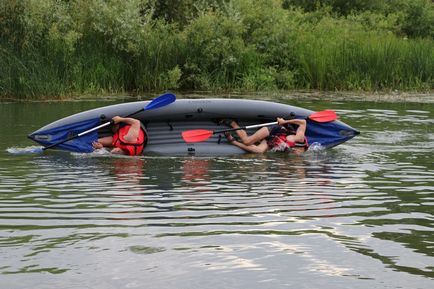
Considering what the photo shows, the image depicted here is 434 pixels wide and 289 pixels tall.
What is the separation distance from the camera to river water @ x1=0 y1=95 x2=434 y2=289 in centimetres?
528

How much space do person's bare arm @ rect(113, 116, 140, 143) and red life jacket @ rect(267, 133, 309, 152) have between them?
170 centimetres

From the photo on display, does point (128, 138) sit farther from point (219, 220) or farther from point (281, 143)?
point (219, 220)

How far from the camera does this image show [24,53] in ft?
56.4

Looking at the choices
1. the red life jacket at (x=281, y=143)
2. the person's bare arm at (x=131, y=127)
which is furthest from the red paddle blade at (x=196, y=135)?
the red life jacket at (x=281, y=143)

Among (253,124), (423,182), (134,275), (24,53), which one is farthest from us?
(24,53)

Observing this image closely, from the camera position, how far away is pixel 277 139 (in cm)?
1075

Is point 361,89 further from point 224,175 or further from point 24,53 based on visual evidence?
point 224,175

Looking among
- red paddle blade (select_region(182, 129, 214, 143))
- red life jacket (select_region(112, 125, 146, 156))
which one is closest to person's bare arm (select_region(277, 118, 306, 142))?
red paddle blade (select_region(182, 129, 214, 143))

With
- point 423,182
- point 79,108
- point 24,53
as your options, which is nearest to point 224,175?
point 423,182

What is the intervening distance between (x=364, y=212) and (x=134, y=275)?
249 centimetres

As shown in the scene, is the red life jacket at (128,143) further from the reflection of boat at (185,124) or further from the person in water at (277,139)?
the person in water at (277,139)

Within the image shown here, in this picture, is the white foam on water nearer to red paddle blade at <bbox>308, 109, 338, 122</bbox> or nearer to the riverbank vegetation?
red paddle blade at <bbox>308, 109, 338, 122</bbox>

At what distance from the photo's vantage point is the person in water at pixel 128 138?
10.4 m

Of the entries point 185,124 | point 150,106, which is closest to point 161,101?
point 150,106
